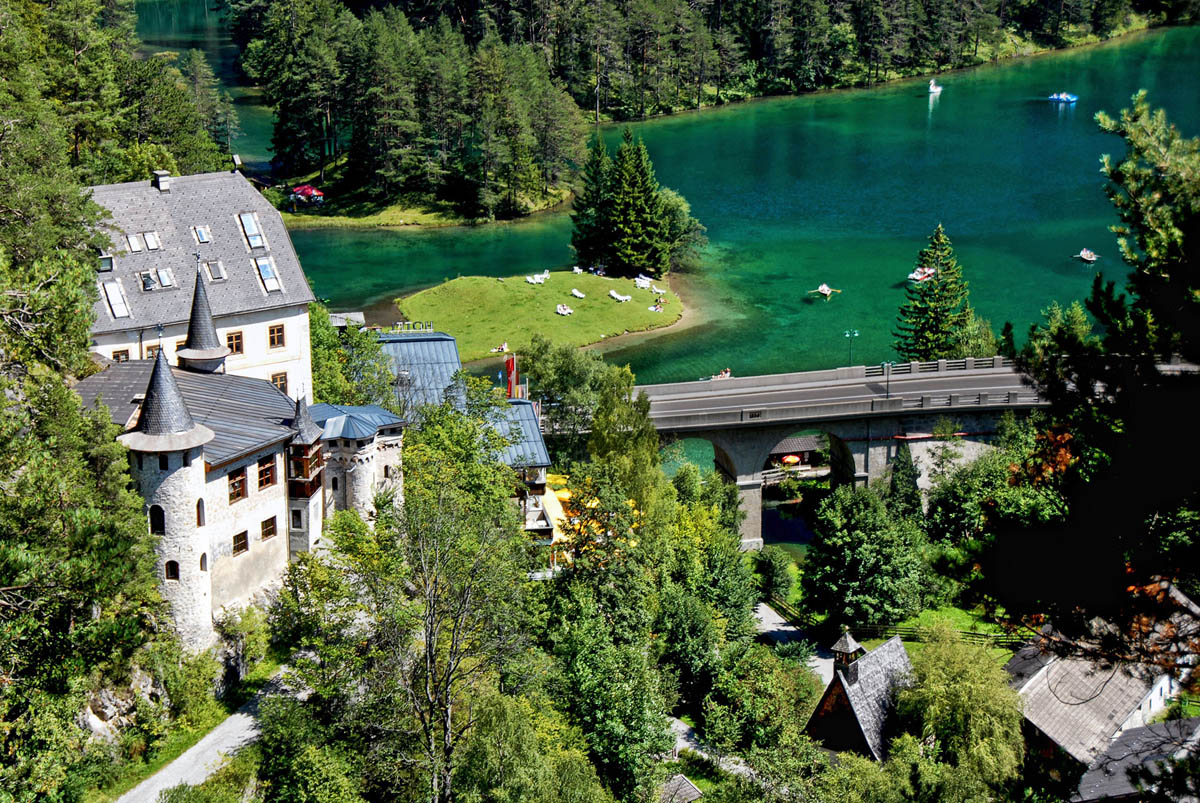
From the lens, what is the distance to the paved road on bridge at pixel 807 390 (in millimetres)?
85062

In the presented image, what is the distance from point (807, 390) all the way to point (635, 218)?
48.0 meters

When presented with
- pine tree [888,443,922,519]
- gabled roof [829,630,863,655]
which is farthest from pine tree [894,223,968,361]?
gabled roof [829,630,863,655]

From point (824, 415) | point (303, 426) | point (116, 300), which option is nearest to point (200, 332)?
point (116, 300)

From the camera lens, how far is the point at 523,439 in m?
72.3

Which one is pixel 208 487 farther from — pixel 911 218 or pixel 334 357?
pixel 911 218

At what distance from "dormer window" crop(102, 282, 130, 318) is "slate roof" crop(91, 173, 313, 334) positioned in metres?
0.19

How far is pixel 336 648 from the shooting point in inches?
2018

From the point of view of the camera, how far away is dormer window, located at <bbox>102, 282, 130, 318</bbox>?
6481 cm

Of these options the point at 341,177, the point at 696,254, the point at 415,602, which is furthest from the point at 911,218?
the point at 415,602

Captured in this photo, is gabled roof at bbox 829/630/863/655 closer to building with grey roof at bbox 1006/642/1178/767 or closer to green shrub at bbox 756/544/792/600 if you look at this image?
building with grey roof at bbox 1006/642/1178/767

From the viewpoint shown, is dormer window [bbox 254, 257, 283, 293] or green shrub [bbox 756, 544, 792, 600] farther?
green shrub [bbox 756, 544, 792, 600]

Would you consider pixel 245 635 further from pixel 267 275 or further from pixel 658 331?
pixel 658 331

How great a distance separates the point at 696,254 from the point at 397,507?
87.3m

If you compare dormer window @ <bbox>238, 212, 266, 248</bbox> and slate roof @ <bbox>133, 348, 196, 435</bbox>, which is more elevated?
dormer window @ <bbox>238, 212, 266, 248</bbox>
